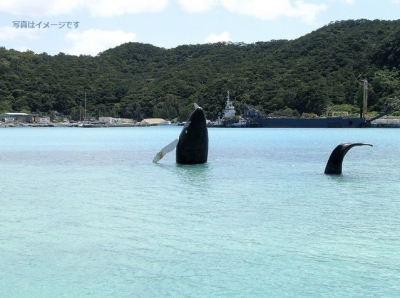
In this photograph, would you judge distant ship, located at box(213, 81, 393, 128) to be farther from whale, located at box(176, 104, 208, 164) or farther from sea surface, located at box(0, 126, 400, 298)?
sea surface, located at box(0, 126, 400, 298)

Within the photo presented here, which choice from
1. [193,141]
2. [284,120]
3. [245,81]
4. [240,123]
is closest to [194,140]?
[193,141]

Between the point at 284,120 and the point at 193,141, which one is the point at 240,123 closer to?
the point at 284,120

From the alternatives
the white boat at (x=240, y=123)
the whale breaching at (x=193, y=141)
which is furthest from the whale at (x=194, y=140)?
the white boat at (x=240, y=123)

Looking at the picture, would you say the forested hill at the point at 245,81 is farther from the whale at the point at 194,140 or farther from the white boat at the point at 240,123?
the whale at the point at 194,140

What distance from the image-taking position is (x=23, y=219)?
16406 mm

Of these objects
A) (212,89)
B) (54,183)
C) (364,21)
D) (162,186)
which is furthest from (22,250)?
(364,21)

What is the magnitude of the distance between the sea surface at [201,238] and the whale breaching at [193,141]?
13.6 ft

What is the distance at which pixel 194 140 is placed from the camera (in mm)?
30188

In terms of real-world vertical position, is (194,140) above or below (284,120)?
above

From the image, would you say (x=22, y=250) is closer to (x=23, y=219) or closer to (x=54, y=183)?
(x=23, y=219)

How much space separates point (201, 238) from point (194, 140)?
54.4ft

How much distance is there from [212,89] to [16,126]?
56896 millimetres

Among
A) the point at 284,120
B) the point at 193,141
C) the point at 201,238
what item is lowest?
the point at 201,238

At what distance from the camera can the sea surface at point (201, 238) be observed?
10406 millimetres
